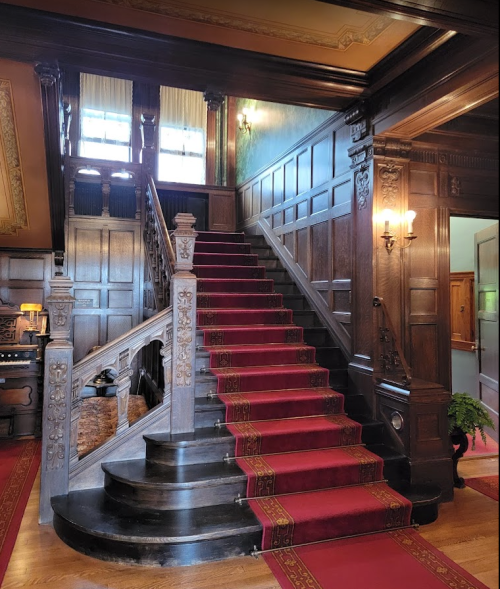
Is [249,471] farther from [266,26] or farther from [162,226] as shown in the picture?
[266,26]

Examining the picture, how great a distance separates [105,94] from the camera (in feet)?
27.3

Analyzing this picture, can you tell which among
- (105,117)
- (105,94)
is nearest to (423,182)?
(105,117)

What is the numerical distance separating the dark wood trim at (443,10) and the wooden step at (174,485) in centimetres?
288

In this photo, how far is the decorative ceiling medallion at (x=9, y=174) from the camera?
12.5 ft

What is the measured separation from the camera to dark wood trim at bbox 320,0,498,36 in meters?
2.19

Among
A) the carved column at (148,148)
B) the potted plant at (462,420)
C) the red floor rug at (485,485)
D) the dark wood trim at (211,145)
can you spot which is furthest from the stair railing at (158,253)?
the dark wood trim at (211,145)

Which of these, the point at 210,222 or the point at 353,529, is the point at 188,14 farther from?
the point at 210,222

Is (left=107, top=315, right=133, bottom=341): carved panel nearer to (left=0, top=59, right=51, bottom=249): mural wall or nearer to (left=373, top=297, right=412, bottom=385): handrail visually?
(left=0, top=59, right=51, bottom=249): mural wall

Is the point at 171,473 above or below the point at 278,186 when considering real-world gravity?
below

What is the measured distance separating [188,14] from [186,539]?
11.0 ft

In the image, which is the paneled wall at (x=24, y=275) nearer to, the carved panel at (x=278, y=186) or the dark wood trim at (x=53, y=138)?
the dark wood trim at (x=53, y=138)

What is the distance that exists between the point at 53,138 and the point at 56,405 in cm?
247

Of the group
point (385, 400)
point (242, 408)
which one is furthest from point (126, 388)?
point (385, 400)

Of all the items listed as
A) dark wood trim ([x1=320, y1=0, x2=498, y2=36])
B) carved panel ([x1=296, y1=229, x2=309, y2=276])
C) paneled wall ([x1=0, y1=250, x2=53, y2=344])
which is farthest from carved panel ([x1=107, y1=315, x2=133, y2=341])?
dark wood trim ([x1=320, y1=0, x2=498, y2=36])
